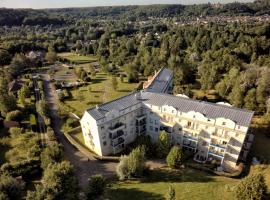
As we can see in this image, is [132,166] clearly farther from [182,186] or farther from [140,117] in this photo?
[140,117]

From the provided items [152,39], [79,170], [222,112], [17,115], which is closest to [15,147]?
[17,115]

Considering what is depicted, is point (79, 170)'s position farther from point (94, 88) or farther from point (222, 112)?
point (94, 88)

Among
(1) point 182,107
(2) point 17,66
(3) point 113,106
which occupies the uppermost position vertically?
(2) point 17,66

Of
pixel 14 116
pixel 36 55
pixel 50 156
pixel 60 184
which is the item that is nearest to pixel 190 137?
pixel 60 184

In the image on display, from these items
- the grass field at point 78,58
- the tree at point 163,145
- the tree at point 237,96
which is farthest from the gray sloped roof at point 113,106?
the grass field at point 78,58

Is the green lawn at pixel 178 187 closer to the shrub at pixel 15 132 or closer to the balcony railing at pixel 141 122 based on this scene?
the balcony railing at pixel 141 122
